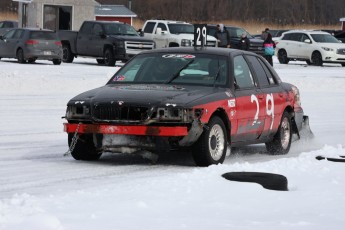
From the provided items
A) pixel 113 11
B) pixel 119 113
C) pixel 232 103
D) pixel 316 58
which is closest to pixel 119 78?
pixel 119 113

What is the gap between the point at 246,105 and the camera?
1187cm

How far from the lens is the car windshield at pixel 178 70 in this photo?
11.8 meters

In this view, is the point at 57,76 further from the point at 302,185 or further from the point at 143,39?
the point at 302,185

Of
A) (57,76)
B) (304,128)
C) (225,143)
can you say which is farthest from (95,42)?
(225,143)

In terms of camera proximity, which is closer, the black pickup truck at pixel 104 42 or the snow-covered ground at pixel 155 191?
the snow-covered ground at pixel 155 191

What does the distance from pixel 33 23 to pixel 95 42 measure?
48.3 feet

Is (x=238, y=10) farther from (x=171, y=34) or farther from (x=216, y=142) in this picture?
(x=216, y=142)

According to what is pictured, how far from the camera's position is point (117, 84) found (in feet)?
39.4

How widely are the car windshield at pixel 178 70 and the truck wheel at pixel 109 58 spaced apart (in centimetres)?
2569

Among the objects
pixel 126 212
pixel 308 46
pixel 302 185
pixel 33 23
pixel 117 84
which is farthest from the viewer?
pixel 33 23

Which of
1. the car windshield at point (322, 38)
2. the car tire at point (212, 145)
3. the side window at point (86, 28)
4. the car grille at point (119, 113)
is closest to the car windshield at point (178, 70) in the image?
the car tire at point (212, 145)

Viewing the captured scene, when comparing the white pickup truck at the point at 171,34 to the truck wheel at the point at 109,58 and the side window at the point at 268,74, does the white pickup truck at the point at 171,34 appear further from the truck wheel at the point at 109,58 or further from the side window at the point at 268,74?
the side window at the point at 268,74

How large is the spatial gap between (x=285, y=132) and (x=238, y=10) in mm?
103511

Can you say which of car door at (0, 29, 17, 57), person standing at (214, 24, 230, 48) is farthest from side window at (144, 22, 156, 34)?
car door at (0, 29, 17, 57)
